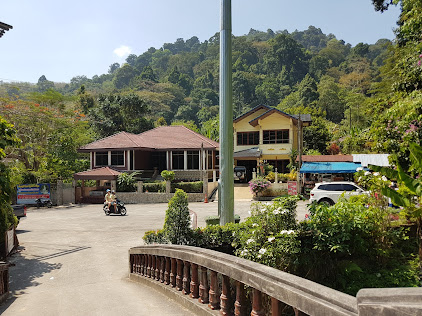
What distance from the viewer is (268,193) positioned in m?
31.2

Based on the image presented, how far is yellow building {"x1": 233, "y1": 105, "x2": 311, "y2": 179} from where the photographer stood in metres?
39.7

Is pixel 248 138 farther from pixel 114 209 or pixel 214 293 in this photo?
pixel 214 293

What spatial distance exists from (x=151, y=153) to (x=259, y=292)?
40.1 meters

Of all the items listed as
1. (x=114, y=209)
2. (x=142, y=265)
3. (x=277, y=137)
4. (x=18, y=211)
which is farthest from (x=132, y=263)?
(x=277, y=137)

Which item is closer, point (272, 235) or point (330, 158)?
Result: point (272, 235)

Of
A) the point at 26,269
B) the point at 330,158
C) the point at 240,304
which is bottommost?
the point at 26,269

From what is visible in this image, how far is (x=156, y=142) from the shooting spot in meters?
42.1

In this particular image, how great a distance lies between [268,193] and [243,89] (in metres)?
75.9

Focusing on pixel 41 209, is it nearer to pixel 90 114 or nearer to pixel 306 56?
pixel 90 114

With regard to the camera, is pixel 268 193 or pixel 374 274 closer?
pixel 374 274

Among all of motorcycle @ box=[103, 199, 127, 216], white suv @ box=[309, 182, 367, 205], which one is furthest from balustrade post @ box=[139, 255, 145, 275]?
motorcycle @ box=[103, 199, 127, 216]

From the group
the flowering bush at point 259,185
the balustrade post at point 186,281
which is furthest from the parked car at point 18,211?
the balustrade post at point 186,281

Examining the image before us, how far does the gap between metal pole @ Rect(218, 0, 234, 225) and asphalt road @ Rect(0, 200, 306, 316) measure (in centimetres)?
230

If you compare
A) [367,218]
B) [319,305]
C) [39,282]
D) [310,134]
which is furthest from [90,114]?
[319,305]
